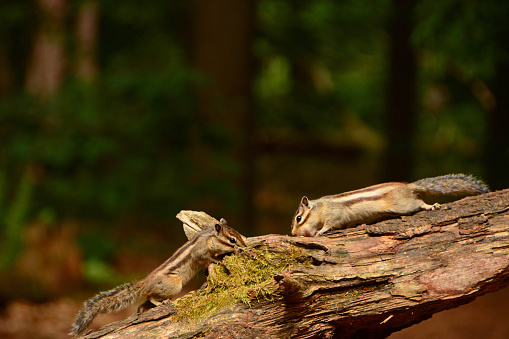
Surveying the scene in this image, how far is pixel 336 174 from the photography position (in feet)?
40.3

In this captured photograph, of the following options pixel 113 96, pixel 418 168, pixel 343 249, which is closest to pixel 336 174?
pixel 418 168

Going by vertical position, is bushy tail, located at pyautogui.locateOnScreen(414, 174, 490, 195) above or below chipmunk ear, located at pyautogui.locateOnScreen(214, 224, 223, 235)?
below

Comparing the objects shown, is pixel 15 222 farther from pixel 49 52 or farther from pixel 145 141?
pixel 49 52

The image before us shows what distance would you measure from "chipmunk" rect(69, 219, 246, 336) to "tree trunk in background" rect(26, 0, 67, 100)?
664 cm

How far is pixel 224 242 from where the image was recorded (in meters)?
3.33

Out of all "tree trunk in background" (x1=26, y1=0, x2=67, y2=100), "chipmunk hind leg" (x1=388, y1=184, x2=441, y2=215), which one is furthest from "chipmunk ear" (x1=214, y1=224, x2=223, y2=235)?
"tree trunk in background" (x1=26, y1=0, x2=67, y2=100)

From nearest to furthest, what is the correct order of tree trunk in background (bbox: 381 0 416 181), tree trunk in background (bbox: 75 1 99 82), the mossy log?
the mossy log < tree trunk in background (bbox: 381 0 416 181) < tree trunk in background (bbox: 75 1 99 82)

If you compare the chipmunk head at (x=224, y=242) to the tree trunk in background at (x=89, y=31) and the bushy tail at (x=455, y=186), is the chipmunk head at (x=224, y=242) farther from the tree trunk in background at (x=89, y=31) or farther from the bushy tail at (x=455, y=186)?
the tree trunk in background at (x=89, y=31)

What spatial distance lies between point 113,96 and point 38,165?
1585 millimetres

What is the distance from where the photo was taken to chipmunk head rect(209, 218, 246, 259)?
3281mm

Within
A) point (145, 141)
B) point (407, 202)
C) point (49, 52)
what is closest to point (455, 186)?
point (407, 202)

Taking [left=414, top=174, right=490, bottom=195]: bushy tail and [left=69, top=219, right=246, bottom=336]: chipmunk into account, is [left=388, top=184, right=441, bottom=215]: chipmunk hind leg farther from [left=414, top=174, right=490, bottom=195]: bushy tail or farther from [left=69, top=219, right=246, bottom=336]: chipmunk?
[left=69, top=219, right=246, bottom=336]: chipmunk

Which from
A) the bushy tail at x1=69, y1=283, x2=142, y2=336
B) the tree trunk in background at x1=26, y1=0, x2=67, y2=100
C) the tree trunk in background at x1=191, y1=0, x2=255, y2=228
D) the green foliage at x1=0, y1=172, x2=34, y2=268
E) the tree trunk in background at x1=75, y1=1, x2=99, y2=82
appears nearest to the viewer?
the bushy tail at x1=69, y1=283, x2=142, y2=336

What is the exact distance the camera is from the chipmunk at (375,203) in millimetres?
3477
